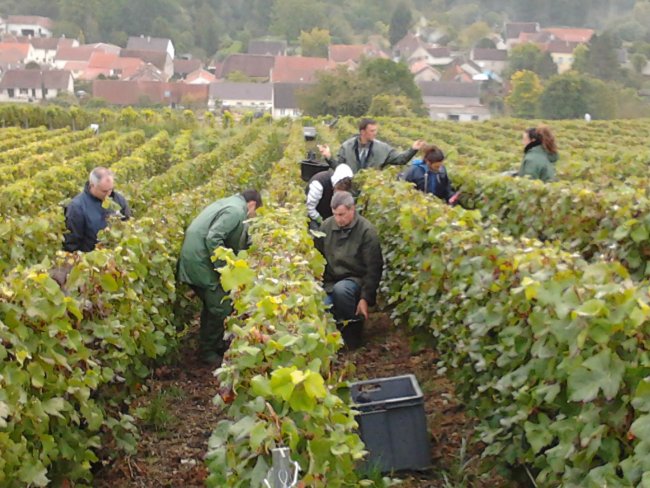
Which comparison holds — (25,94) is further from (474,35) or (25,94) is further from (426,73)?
(474,35)

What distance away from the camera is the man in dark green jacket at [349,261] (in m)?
7.85

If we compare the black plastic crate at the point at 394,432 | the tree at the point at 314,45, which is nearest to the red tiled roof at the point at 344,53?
the tree at the point at 314,45

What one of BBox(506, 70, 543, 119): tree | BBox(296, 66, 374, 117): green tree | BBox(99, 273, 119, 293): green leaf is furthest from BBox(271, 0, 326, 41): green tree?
BBox(99, 273, 119, 293): green leaf

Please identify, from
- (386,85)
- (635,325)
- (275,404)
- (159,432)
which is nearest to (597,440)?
(635,325)

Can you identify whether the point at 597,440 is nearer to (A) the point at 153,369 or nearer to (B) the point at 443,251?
(B) the point at 443,251

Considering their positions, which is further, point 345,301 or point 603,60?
point 603,60

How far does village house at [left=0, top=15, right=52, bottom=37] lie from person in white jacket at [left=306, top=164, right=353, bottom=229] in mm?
133440

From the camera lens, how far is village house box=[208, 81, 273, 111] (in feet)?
295

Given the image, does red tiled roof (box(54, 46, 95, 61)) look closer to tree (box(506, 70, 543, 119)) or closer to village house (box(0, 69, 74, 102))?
village house (box(0, 69, 74, 102))

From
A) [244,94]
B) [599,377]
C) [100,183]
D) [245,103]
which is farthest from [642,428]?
[244,94]

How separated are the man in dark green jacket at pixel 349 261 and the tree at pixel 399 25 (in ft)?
443

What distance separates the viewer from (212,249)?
24.9 ft

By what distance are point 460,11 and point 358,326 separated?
6394 inches

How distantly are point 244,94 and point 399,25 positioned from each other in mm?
55318
